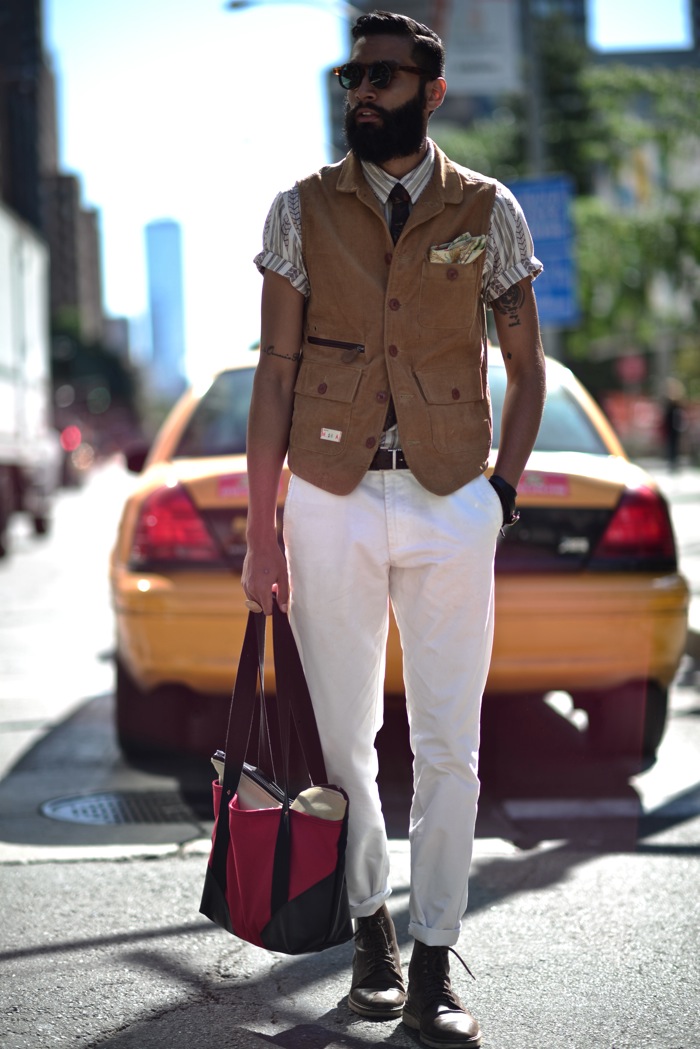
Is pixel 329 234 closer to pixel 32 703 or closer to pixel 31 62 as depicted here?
pixel 32 703

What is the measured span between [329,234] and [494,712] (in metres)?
3.80

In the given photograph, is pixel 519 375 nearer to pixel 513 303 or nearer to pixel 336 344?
pixel 513 303

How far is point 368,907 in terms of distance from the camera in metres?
3.20

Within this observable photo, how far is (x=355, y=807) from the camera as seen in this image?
3.18 metres

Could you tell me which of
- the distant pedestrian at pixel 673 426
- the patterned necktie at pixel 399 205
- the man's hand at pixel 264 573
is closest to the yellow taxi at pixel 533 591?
the man's hand at pixel 264 573

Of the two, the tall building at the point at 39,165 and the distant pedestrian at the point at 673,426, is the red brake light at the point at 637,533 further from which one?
the tall building at the point at 39,165

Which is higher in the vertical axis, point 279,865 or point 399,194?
point 399,194

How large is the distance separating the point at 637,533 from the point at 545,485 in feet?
1.20

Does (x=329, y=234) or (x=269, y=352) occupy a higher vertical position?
(x=329, y=234)

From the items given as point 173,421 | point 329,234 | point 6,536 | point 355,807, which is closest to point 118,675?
point 173,421

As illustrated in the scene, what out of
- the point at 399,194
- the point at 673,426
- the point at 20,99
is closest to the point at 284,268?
the point at 399,194

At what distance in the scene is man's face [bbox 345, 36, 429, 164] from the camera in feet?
9.87

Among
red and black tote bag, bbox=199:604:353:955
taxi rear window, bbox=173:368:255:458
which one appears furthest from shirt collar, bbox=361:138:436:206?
taxi rear window, bbox=173:368:255:458

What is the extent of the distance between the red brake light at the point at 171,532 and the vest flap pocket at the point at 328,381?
84.4 inches
